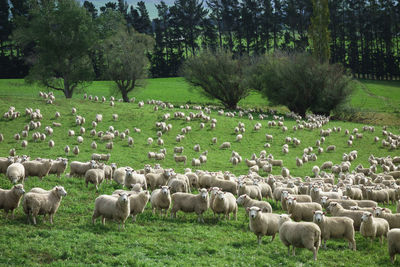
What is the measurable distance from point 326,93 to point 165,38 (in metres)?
61.6

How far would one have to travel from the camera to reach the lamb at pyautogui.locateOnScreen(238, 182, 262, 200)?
60.6 feet

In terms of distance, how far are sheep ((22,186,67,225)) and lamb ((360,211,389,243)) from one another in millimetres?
10097

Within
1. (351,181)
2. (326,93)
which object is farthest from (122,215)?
(326,93)

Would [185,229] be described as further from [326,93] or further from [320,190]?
[326,93]

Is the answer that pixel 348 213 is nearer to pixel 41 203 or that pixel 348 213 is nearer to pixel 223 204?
pixel 223 204

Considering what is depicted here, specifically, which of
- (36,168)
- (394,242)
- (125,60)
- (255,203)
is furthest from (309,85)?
(394,242)

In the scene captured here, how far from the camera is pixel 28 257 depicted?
1057 cm

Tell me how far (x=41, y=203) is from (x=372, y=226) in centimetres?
1086

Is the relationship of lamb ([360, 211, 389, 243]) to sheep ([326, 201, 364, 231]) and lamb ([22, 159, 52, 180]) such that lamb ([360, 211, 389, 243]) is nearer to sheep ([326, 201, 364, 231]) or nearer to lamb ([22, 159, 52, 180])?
sheep ([326, 201, 364, 231])

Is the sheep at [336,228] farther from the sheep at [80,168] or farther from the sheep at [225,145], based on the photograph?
the sheep at [225,145]

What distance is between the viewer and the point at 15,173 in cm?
1759

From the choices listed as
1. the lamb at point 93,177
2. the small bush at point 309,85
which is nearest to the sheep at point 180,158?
the lamb at point 93,177

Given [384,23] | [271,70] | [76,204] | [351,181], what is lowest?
[351,181]

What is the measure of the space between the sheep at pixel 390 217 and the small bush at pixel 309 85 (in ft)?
133
